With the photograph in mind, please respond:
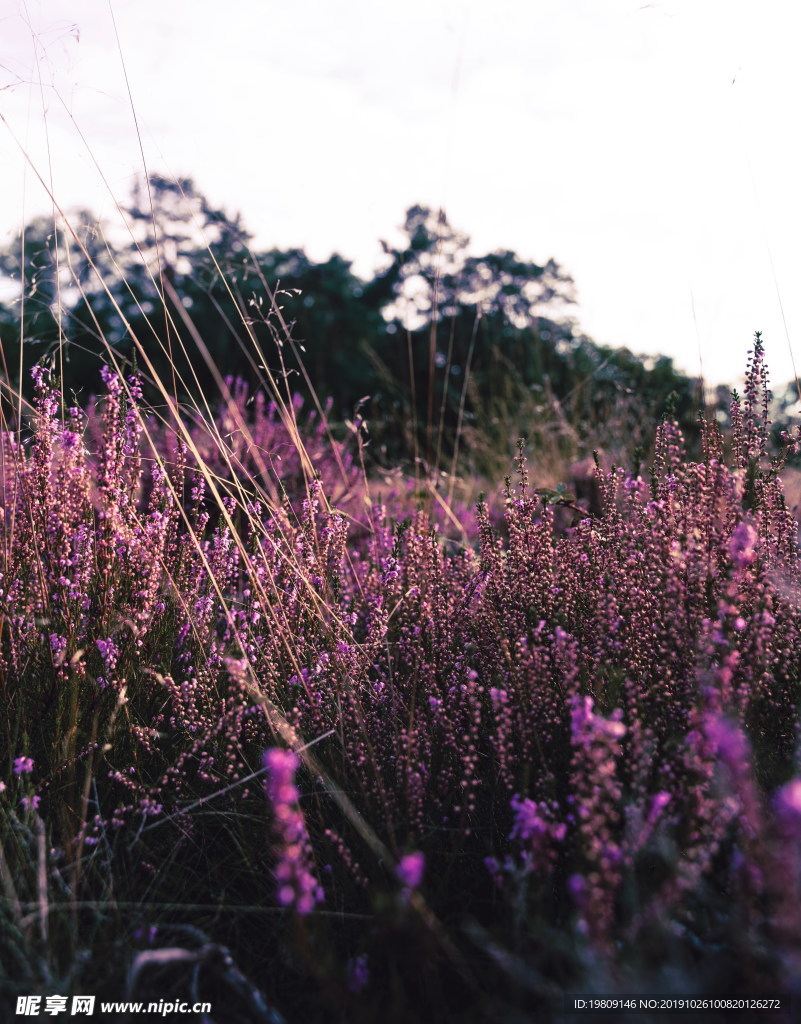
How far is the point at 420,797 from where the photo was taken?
1.36 metres

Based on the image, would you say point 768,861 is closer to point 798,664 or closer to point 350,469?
point 798,664

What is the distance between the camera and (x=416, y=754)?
1397mm

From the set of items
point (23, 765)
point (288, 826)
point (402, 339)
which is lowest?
point (23, 765)

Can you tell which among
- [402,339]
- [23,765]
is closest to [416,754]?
[23,765]

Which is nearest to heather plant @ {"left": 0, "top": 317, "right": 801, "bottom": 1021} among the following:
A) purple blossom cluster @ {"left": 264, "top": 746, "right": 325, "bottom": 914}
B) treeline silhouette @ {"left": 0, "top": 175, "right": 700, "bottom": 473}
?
purple blossom cluster @ {"left": 264, "top": 746, "right": 325, "bottom": 914}

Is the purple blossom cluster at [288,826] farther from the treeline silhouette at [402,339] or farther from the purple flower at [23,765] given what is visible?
the treeline silhouette at [402,339]

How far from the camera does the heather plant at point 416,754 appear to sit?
0.98m

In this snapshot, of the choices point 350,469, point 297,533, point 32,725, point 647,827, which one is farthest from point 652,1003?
point 350,469

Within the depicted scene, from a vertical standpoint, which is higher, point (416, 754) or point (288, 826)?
point (288, 826)

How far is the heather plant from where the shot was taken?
→ 3.23 ft

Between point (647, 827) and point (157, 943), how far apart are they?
2.91ft

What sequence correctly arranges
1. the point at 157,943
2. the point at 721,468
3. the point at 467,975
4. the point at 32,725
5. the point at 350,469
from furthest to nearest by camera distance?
the point at 350,469 → the point at 32,725 → the point at 721,468 → the point at 157,943 → the point at 467,975

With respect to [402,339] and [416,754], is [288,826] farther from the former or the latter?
[402,339]

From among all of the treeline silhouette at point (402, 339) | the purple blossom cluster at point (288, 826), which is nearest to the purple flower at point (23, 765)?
the purple blossom cluster at point (288, 826)
